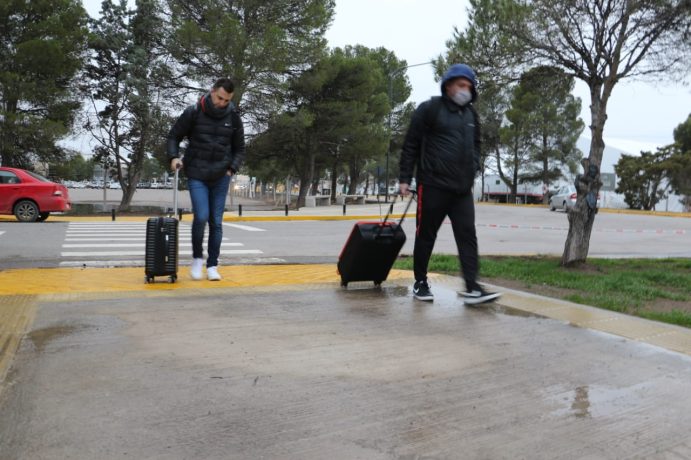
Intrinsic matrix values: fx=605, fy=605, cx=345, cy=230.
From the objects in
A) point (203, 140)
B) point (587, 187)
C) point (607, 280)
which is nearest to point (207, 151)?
point (203, 140)

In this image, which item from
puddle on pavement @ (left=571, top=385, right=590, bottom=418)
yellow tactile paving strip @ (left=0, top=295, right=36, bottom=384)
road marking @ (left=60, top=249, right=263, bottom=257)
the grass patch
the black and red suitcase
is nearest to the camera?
puddle on pavement @ (left=571, top=385, right=590, bottom=418)

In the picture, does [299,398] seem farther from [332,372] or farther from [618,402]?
[618,402]

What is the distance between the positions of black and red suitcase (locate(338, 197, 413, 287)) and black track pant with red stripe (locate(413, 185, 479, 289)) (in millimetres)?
232

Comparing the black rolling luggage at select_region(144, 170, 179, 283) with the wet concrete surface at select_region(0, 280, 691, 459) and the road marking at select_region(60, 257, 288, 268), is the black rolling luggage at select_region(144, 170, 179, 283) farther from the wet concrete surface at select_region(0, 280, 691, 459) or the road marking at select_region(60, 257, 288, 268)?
the road marking at select_region(60, 257, 288, 268)

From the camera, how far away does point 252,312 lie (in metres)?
4.28

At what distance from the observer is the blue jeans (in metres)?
5.47

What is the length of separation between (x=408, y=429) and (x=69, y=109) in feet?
86.7

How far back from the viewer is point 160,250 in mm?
5340

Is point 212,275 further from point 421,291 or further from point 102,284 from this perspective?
point 421,291

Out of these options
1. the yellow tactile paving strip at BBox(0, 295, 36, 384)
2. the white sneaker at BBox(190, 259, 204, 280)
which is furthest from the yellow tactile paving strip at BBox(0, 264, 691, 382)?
the white sneaker at BBox(190, 259, 204, 280)

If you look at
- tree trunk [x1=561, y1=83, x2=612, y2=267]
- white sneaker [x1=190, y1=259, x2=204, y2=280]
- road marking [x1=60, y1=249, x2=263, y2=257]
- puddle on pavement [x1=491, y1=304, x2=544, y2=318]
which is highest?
tree trunk [x1=561, y1=83, x2=612, y2=267]

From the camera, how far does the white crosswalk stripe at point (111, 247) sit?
25.4 ft

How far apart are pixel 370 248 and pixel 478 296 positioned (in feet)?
3.20

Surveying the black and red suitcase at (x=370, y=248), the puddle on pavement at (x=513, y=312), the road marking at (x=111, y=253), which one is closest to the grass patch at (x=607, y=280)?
the puddle on pavement at (x=513, y=312)
